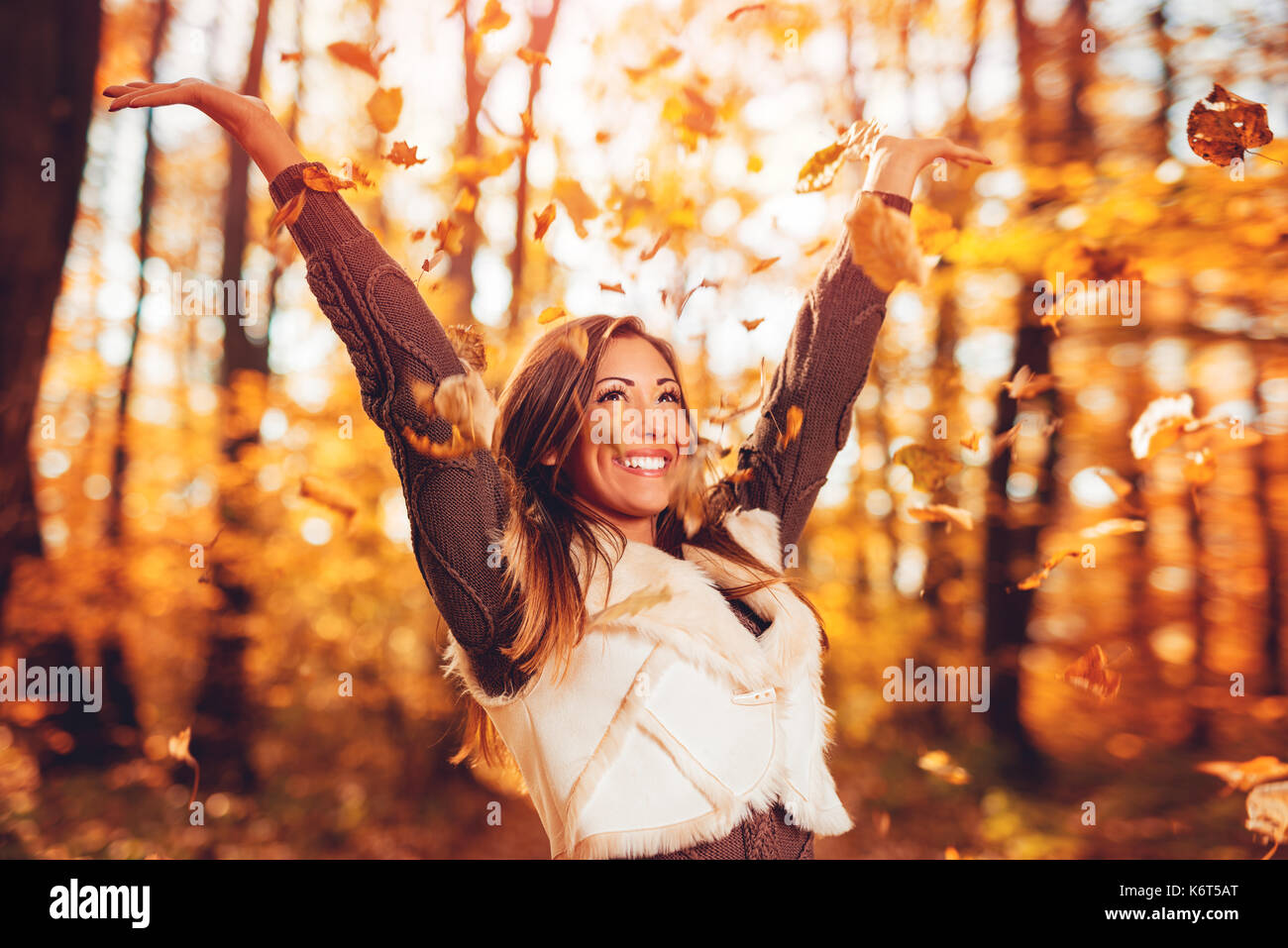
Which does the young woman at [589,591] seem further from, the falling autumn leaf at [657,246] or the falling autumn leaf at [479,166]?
the falling autumn leaf at [479,166]

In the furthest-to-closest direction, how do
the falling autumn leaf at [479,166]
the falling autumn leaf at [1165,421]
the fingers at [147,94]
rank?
the falling autumn leaf at [479,166]
the falling autumn leaf at [1165,421]
the fingers at [147,94]

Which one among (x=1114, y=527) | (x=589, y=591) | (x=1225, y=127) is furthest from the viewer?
(x=1114, y=527)

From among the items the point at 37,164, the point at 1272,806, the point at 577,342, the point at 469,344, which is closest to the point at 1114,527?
the point at 1272,806

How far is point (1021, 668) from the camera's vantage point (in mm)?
4910

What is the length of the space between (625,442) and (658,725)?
514mm

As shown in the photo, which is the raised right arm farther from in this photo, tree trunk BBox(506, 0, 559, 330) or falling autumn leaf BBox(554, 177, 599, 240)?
tree trunk BBox(506, 0, 559, 330)

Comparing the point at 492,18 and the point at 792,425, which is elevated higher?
the point at 492,18

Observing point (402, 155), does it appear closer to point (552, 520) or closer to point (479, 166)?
point (552, 520)

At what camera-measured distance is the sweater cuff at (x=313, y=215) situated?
4.27 ft

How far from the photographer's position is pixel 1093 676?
274 centimetres

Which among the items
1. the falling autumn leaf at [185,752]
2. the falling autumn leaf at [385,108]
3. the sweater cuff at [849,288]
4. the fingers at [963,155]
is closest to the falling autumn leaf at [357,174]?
the falling autumn leaf at [385,108]

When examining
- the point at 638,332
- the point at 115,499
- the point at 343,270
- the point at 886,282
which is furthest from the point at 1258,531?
the point at 115,499

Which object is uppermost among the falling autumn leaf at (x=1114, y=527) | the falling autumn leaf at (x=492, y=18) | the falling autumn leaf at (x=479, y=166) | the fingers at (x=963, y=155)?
the falling autumn leaf at (x=479, y=166)
